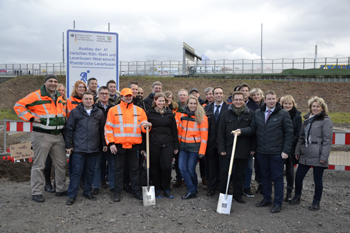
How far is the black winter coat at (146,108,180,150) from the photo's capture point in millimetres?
5289

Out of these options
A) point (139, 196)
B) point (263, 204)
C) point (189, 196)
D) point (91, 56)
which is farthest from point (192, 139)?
point (91, 56)

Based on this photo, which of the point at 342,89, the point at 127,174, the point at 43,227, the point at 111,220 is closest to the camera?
the point at 43,227

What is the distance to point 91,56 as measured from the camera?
7.74m

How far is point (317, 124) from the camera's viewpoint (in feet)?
15.7

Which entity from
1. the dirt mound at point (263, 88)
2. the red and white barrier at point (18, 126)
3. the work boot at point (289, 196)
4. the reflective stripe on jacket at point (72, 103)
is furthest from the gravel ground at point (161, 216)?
the dirt mound at point (263, 88)

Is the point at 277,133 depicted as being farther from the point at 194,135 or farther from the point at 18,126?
the point at 18,126

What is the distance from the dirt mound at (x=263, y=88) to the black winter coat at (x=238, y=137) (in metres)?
18.3

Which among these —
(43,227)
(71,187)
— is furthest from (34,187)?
(43,227)

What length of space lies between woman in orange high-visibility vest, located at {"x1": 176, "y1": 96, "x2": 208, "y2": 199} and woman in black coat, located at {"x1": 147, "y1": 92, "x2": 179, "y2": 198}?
0.22m

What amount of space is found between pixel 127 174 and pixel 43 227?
2012 millimetres

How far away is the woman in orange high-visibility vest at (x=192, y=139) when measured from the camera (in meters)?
5.37

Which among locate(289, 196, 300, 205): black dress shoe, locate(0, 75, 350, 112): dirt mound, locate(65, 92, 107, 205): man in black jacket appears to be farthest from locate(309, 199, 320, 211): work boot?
locate(0, 75, 350, 112): dirt mound

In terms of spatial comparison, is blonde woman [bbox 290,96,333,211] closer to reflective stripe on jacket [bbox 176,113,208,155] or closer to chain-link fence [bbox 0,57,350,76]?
reflective stripe on jacket [bbox 176,113,208,155]

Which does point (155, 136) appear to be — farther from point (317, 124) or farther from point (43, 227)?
point (317, 124)
